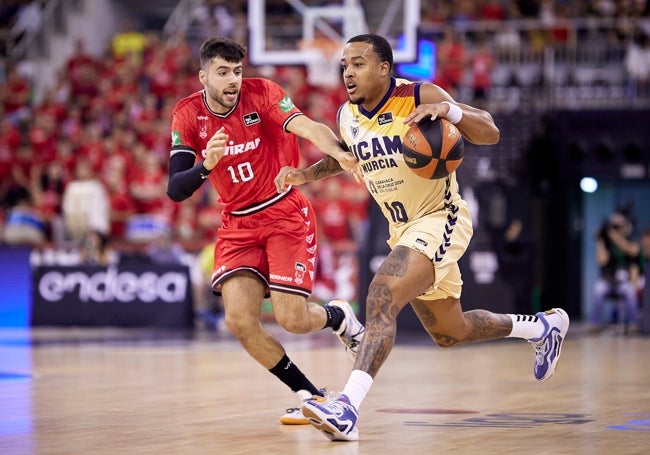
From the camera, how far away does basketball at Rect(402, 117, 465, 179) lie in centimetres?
671

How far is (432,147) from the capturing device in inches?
263

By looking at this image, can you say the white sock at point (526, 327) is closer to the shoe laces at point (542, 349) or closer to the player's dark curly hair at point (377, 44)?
the shoe laces at point (542, 349)

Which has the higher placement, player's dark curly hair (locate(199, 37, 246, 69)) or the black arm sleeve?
player's dark curly hair (locate(199, 37, 246, 69))

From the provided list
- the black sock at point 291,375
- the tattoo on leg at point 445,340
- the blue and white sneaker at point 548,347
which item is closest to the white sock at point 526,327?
the blue and white sneaker at point 548,347

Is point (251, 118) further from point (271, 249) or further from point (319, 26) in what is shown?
point (319, 26)

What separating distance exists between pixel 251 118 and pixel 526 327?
7.89 ft

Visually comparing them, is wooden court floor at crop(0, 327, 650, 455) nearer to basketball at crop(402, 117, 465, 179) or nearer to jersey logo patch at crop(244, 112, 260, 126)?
basketball at crop(402, 117, 465, 179)

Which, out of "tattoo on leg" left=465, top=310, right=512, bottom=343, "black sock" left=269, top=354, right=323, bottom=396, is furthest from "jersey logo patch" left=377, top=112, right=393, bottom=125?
"black sock" left=269, top=354, right=323, bottom=396

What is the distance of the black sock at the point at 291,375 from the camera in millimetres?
7672

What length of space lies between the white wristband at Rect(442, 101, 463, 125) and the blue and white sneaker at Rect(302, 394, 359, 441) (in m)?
1.80

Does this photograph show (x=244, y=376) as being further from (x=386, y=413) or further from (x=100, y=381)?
(x=386, y=413)

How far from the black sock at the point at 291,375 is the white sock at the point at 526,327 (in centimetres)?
143

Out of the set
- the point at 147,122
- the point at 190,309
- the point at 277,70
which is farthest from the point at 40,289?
the point at 277,70

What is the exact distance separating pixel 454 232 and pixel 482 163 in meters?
14.1
